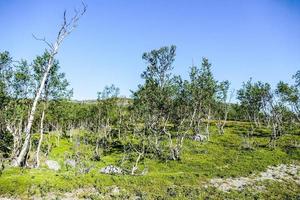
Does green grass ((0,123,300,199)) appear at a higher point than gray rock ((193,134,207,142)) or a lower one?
lower

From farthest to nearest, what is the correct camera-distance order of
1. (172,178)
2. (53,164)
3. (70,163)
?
1. (70,163)
2. (53,164)
3. (172,178)

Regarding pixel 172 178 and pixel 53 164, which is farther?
pixel 53 164

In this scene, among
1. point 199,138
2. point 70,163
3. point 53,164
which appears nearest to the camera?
point 53,164

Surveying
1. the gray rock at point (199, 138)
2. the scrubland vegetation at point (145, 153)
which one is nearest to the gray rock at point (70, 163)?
the scrubland vegetation at point (145, 153)

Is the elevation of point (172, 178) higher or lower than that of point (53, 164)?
higher

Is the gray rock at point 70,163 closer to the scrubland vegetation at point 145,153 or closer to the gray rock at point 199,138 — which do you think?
the scrubland vegetation at point 145,153

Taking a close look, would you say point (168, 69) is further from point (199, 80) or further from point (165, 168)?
point (165, 168)

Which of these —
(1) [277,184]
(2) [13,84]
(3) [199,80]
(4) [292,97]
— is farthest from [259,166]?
(4) [292,97]

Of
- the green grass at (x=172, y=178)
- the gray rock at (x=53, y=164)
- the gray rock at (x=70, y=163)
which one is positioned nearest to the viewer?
the green grass at (x=172, y=178)

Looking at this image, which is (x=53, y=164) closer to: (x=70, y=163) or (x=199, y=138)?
(x=70, y=163)

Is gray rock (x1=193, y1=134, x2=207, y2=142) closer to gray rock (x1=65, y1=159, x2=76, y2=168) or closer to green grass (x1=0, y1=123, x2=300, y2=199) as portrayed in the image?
green grass (x1=0, y1=123, x2=300, y2=199)

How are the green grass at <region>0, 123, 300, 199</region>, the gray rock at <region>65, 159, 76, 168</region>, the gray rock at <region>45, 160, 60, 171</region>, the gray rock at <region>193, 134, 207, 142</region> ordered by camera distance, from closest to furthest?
the green grass at <region>0, 123, 300, 199</region>, the gray rock at <region>45, 160, 60, 171</region>, the gray rock at <region>65, 159, 76, 168</region>, the gray rock at <region>193, 134, 207, 142</region>

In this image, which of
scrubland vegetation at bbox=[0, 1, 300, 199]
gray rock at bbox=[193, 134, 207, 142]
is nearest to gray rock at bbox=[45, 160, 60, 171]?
scrubland vegetation at bbox=[0, 1, 300, 199]

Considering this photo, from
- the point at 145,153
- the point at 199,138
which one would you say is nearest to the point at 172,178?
the point at 145,153
